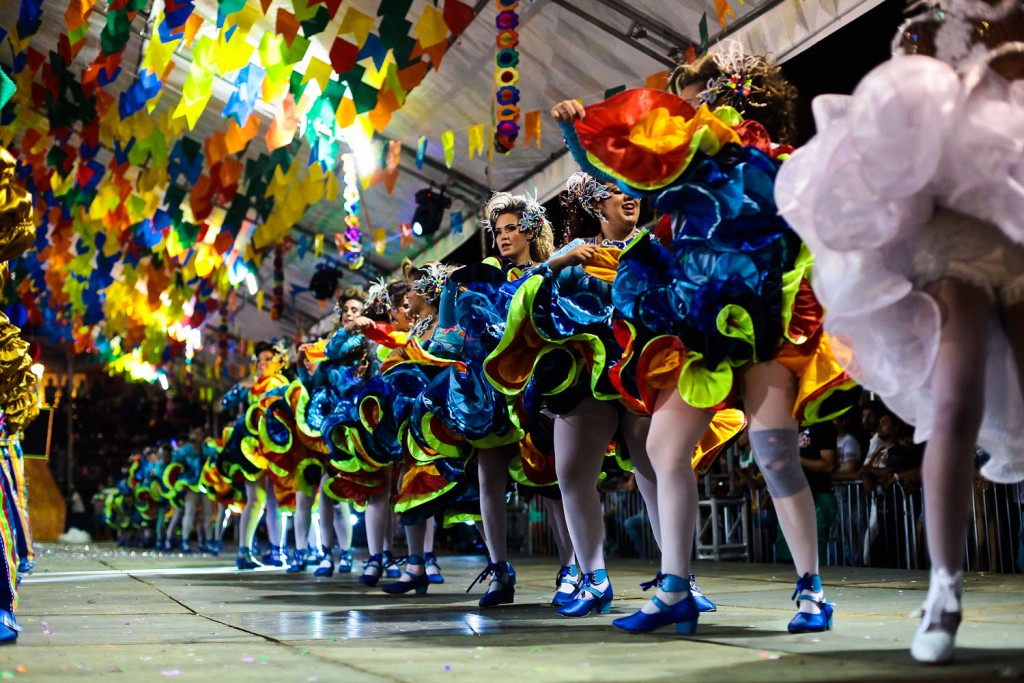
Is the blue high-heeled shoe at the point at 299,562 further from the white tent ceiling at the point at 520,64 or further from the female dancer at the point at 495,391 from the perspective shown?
the female dancer at the point at 495,391

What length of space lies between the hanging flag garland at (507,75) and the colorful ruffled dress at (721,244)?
4242 millimetres

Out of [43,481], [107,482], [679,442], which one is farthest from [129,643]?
[107,482]

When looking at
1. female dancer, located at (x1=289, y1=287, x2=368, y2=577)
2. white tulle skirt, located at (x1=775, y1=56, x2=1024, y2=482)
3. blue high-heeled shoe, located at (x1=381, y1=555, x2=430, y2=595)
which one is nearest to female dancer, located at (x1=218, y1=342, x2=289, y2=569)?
female dancer, located at (x1=289, y1=287, x2=368, y2=577)

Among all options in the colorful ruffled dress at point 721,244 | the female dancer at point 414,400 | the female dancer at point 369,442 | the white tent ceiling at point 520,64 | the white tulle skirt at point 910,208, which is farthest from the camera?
the white tent ceiling at point 520,64

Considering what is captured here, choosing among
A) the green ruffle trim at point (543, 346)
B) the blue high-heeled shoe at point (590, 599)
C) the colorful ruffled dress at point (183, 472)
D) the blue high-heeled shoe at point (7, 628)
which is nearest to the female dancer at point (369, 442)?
the green ruffle trim at point (543, 346)

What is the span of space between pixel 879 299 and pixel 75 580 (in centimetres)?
620

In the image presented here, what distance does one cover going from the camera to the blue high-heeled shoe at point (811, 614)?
2824mm

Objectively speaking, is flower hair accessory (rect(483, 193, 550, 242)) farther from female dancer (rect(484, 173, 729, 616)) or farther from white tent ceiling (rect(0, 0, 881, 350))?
white tent ceiling (rect(0, 0, 881, 350))

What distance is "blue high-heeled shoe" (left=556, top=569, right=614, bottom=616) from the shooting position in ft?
11.9

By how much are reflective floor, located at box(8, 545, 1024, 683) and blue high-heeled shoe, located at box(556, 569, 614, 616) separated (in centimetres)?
5

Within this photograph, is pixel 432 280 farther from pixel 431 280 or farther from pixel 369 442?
pixel 369 442

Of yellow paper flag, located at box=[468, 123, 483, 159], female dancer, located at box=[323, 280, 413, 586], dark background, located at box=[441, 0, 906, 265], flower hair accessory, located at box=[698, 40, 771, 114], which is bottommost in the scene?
female dancer, located at box=[323, 280, 413, 586]

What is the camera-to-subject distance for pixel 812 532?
114 inches

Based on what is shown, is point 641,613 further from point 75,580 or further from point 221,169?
point 221,169
